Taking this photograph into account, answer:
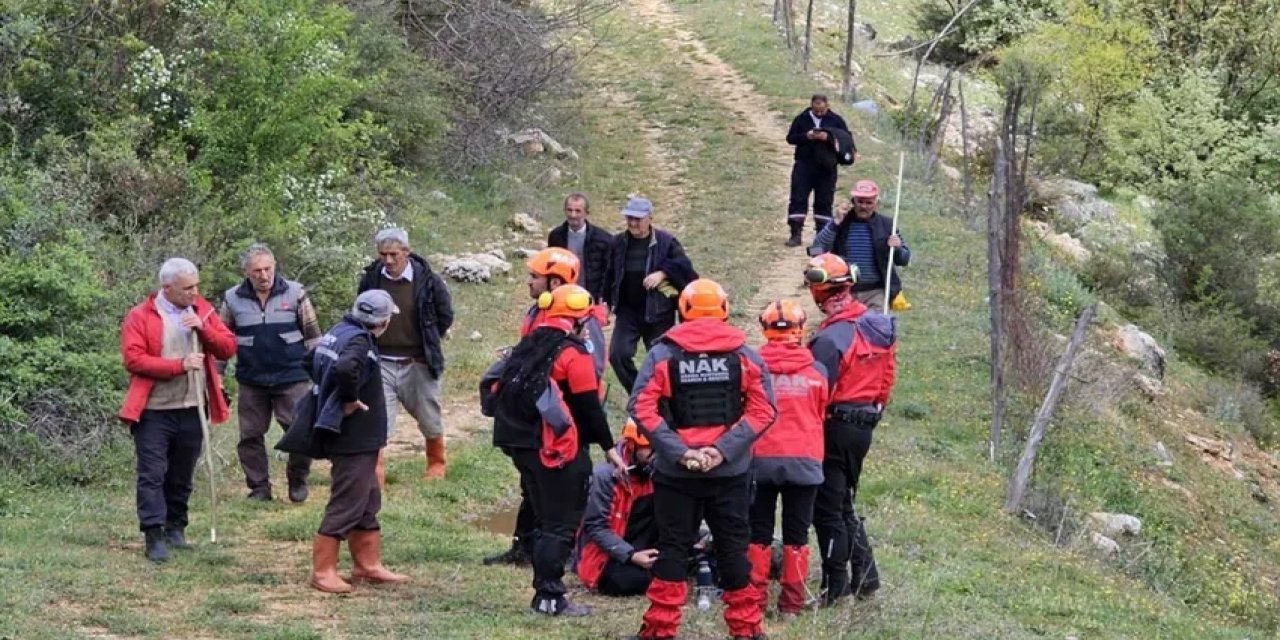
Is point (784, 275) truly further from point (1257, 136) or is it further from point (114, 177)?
point (1257, 136)

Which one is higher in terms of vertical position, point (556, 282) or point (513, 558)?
point (556, 282)

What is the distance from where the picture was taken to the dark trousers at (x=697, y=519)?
278 inches

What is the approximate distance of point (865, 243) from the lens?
12320mm

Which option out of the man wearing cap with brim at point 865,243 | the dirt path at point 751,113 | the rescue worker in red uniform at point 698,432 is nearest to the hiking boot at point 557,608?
the rescue worker in red uniform at point 698,432

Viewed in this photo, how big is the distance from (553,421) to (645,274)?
3859 millimetres

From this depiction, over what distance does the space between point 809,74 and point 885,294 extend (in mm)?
21395

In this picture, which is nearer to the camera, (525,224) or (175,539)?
(175,539)

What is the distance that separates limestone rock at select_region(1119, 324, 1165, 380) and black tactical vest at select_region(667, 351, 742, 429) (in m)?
14.5

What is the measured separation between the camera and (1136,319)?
25.1m

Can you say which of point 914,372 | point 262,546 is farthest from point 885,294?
point 262,546

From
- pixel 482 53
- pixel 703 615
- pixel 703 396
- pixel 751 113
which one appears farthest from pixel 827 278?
pixel 751 113

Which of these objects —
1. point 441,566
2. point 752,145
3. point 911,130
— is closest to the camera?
point 441,566

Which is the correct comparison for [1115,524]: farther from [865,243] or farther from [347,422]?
[347,422]

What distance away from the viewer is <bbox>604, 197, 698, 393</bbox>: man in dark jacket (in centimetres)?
1101
